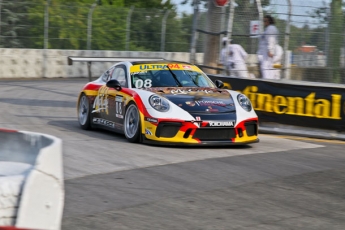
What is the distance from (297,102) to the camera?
477 inches

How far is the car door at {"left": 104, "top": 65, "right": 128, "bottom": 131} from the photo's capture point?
10.9 metres

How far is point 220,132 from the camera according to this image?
9914 millimetres

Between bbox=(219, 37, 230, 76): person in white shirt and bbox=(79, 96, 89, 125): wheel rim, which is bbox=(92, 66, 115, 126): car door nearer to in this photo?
bbox=(79, 96, 89, 125): wheel rim

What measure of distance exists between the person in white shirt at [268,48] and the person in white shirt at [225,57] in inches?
24.4

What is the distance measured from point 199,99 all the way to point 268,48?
12.8ft

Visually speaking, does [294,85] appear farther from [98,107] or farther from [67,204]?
[67,204]

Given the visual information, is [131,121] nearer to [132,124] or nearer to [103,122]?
[132,124]

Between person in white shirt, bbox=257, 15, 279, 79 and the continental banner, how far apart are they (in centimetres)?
78

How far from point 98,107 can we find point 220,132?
2679 mm

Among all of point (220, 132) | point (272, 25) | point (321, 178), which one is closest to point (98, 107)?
point (220, 132)

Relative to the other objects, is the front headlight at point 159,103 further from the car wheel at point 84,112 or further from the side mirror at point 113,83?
the car wheel at point 84,112

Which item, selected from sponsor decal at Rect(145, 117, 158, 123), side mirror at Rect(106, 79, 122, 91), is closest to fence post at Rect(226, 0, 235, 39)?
side mirror at Rect(106, 79, 122, 91)

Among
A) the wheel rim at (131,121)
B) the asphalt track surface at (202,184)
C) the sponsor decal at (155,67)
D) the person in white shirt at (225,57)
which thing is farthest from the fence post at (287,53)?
the wheel rim at (131,121)

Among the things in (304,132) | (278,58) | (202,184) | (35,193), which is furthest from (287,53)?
(35,193)
